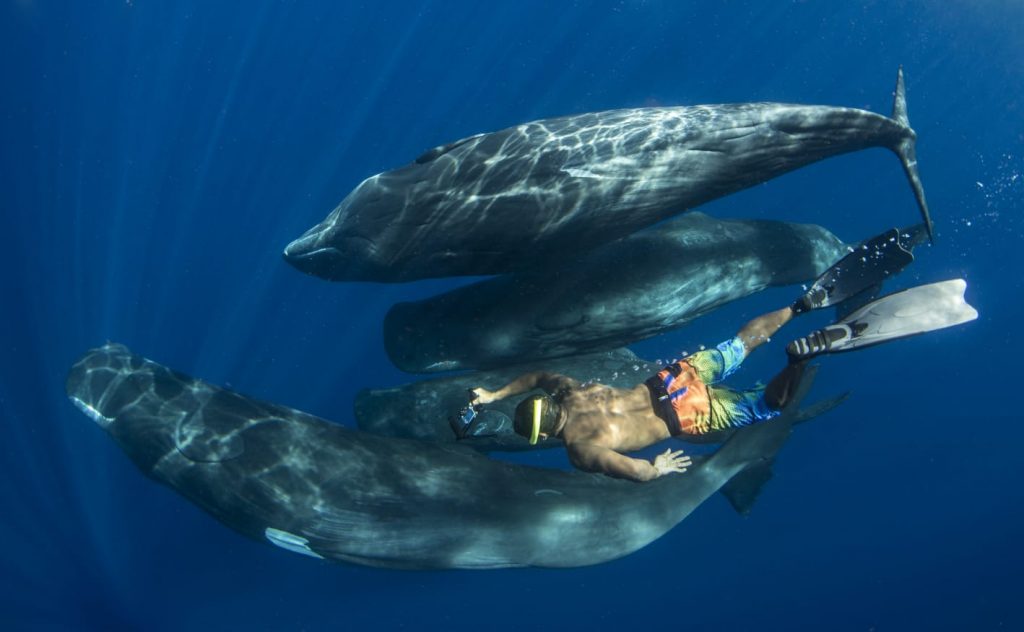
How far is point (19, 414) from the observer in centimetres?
1324

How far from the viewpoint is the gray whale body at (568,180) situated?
668 cm

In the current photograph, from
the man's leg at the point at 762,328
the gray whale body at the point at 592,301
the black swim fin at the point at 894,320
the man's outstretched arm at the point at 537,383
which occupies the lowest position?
the black swim fin at the point at 894,320

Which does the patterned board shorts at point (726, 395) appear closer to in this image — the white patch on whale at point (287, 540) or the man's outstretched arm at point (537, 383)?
the man's outstretched arm at point (537, 383)

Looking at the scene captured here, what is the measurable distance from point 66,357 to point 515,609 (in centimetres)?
1929

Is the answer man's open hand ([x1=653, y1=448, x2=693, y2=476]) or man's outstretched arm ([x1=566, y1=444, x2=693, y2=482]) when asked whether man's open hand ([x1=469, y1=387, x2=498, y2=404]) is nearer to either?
man's outstretched arm ([x1=566, y1=444, x2=693, y2=482])

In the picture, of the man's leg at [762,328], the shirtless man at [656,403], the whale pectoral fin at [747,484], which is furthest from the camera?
the whale pectoral fin at [747,484]

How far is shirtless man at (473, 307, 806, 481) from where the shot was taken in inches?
247

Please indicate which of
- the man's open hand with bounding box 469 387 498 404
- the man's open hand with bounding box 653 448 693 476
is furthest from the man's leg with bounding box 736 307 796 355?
the man's open hand with bounding box 469 387 498 404

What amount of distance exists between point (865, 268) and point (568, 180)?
4.02 meters

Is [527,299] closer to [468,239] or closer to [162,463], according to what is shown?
[468,239]

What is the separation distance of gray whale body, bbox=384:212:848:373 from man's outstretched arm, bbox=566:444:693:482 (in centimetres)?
223

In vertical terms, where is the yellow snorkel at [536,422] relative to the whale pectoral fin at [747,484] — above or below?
above

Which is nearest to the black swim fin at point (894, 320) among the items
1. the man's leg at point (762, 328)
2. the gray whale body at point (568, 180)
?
the man's leg at point (762, 328)

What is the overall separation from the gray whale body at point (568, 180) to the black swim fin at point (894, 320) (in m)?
1.98
